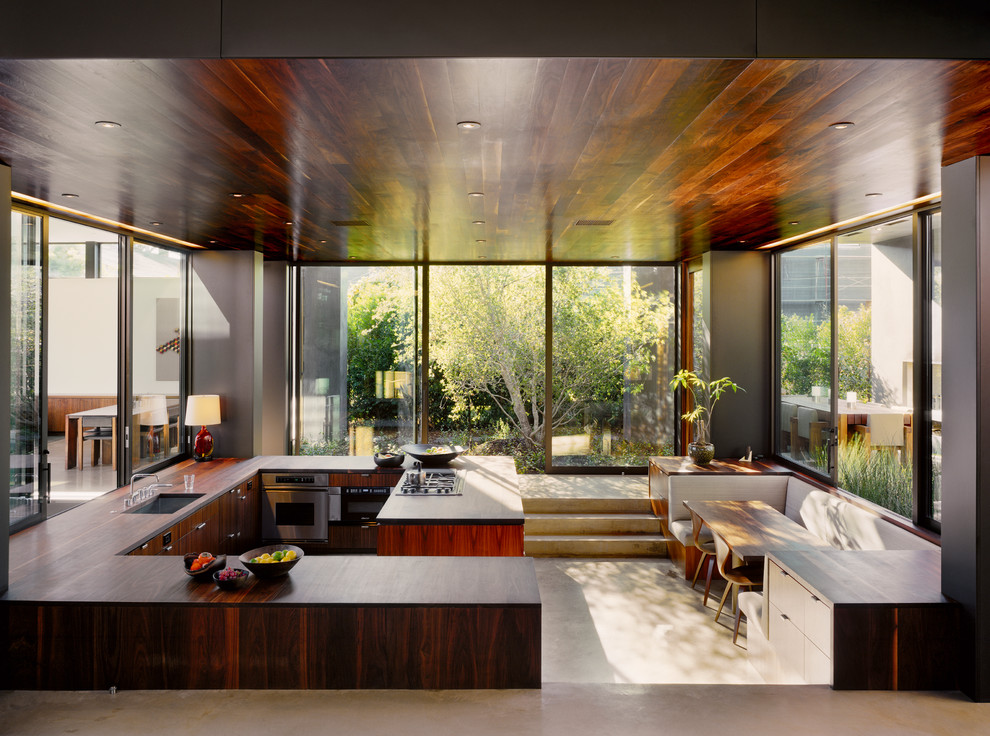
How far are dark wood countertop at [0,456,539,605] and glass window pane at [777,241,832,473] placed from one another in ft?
9.47

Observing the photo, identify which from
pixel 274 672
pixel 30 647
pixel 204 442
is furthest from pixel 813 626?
pixel 204 442

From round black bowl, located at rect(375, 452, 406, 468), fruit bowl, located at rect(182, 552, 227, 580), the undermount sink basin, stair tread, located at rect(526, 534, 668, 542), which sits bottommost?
stair tread, located at rect(526, 534, 668, 542)

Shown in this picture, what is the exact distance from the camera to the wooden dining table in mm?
3822

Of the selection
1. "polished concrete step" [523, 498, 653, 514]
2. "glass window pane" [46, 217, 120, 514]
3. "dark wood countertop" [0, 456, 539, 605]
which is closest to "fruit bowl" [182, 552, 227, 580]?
"dark wood countertop" [0, 456, 539, 605]

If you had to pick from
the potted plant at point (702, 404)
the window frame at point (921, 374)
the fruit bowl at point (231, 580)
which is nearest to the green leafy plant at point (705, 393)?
the potted plant at point (702, 404)

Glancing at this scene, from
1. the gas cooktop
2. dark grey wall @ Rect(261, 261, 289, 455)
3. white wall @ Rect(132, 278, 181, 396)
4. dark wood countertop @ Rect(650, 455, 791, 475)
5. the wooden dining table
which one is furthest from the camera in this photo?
dark grey wall @ Rect(261, 261, 289, 455)

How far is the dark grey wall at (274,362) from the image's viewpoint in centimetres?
708

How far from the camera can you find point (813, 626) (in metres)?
3.02

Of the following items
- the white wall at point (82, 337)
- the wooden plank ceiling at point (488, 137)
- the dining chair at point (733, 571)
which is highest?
the wooden plank ceiling at point (488, 137)

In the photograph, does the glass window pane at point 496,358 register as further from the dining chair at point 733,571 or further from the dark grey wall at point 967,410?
the dark grey wall at point 967,410

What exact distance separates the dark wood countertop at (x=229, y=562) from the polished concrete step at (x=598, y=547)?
1.93 meters

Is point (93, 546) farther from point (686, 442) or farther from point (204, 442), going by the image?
point (686, 442)

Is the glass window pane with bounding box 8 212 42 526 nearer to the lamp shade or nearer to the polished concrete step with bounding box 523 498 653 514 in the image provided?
the lamp shade

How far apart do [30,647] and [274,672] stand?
105cm
